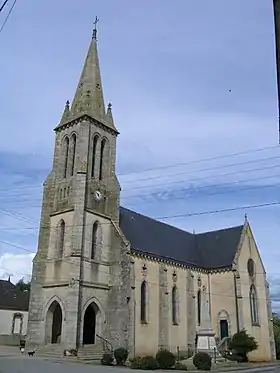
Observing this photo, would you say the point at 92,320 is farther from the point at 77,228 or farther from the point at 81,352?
the point at 77,228

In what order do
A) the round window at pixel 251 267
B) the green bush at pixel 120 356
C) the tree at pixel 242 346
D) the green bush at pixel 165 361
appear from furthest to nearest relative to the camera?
the round window at pixel 251 267 < the tree at pixel 242 346 < the green bush at pixel 120 356 < the green bush at pixel 165 361

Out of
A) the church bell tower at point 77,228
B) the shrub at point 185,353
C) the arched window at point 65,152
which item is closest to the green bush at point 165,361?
the church bell tower at point 77,228

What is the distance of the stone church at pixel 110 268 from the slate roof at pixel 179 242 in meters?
0.15

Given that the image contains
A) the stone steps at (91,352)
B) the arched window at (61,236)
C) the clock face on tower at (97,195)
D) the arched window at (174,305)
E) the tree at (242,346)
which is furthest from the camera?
the arched window at (174,305)

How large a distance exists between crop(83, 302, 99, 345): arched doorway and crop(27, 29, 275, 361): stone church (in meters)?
0.09

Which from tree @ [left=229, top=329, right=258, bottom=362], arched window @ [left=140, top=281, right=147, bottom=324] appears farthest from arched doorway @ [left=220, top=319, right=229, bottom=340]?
arched window @ [left=140, top=281, right=147, bottom=324]

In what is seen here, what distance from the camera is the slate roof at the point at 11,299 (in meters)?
54.3

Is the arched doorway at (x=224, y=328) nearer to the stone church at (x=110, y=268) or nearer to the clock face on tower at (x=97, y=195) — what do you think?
the stone church at (x=110, y=268)

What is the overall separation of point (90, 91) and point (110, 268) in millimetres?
18051

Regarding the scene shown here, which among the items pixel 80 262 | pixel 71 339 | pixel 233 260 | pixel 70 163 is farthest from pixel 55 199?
pixel 233 260

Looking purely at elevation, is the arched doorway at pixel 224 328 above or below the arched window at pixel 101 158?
below

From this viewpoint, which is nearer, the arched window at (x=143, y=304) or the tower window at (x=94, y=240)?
the arched window at (x=143, y=304)

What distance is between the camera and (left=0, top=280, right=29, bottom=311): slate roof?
54.3 meters

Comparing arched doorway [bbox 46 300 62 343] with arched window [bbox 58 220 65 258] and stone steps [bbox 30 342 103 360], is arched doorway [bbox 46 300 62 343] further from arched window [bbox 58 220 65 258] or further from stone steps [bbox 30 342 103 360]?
arched window [bbox 58 220 65 258]
